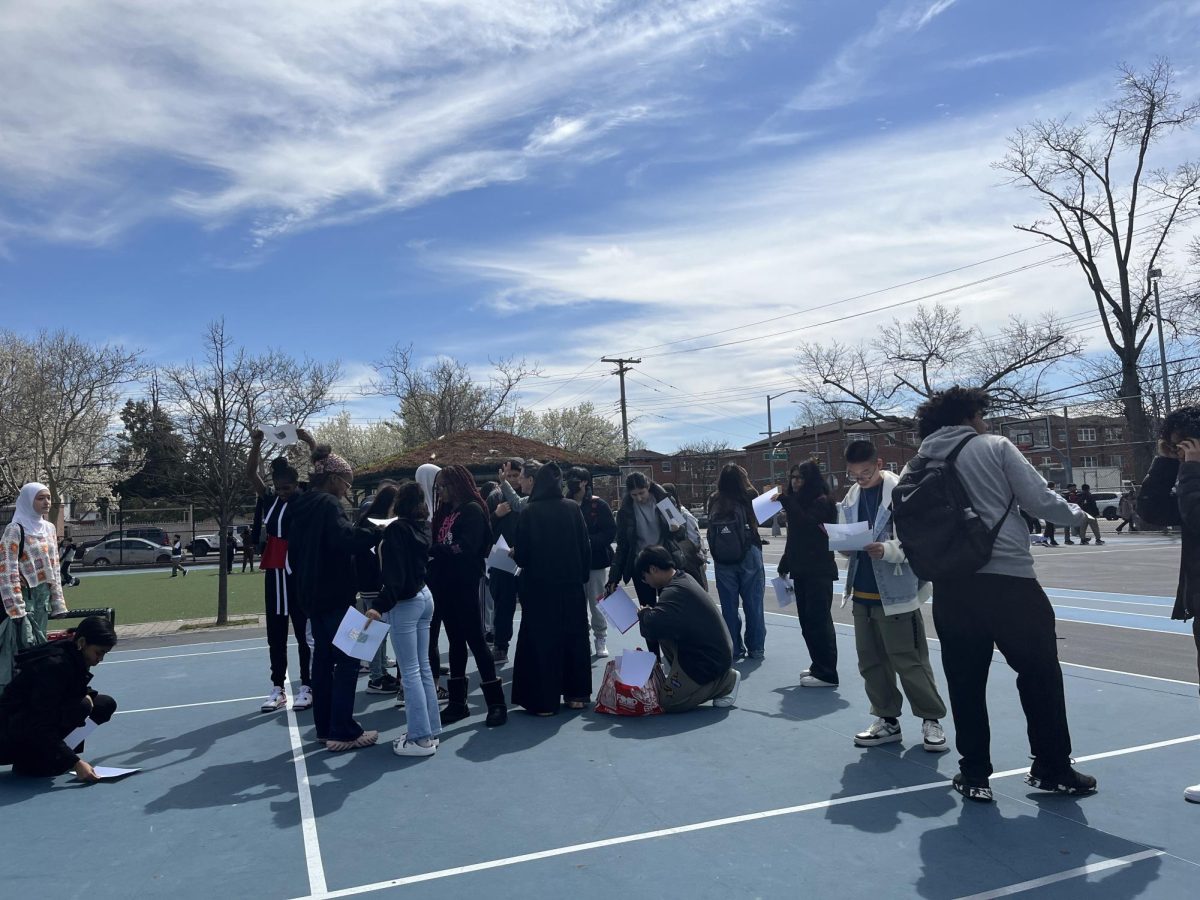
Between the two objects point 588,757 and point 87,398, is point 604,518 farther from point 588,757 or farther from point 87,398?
point 87,398

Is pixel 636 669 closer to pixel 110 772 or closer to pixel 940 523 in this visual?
pixel 940 523

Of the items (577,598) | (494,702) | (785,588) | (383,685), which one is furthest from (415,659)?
(785,588)

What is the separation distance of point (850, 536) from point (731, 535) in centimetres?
327

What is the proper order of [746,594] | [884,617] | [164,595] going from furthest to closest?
1. [164,595]
2. [746,594]
3. [884,617]

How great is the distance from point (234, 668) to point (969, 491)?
8.58m

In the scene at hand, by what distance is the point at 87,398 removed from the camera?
3216 cm

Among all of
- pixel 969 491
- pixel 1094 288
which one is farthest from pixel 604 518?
pixel 1094 288

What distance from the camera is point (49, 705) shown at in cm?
Result: 566

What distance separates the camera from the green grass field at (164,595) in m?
17.2

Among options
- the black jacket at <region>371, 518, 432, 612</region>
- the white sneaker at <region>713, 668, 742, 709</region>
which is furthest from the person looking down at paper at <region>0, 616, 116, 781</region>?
the white sneaker at <region>713, 668, 742, 709</region>

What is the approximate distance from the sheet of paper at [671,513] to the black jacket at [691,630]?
1764 mm

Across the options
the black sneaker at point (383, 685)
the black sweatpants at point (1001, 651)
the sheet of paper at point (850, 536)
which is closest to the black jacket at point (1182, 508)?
the black sweatpants at point (1001, 651)

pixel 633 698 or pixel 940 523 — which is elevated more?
pixel 940 523

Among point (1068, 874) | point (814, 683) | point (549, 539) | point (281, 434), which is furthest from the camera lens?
point (281, 434)
